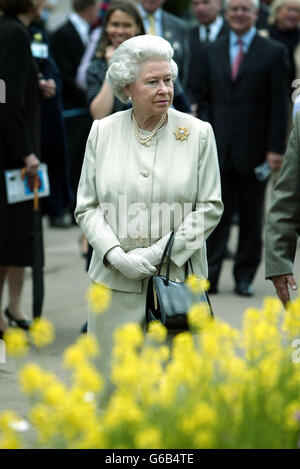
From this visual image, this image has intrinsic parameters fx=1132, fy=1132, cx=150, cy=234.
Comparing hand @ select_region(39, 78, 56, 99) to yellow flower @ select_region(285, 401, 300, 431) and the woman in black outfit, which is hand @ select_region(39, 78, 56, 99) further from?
yellow flower @ select_region(285, 401, 300, 431)

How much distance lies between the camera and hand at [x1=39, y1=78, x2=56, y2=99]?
25.2 feet

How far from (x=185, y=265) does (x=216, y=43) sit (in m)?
4.72

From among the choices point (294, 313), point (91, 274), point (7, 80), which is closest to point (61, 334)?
point (7, 80)

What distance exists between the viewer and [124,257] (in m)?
4.89

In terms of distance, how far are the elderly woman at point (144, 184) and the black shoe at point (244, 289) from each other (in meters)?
4.34

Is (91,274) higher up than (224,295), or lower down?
higher up

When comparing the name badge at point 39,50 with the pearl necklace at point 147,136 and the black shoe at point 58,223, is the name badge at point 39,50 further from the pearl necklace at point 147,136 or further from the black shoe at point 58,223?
the black shoe at point 58,223

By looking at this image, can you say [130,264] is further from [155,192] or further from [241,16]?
[241,16]

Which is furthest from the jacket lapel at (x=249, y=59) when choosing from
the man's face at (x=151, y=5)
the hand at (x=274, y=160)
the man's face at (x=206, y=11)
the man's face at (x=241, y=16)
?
the man's face at (x=206, y=11)

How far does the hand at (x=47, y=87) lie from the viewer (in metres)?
7.69

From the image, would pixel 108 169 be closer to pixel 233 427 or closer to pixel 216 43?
pixel 233 427

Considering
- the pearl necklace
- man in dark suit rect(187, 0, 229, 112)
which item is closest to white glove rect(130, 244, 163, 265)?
the pearl necklace

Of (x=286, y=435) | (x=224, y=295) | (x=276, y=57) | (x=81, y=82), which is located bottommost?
(x=224, y=295)

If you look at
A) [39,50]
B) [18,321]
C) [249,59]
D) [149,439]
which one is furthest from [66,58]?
[149,439]
